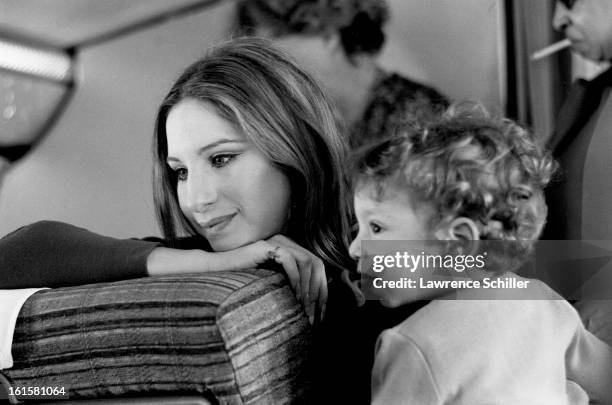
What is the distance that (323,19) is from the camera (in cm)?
136

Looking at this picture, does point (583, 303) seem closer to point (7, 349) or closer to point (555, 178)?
point (555, 178)

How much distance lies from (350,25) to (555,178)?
0.48 meters

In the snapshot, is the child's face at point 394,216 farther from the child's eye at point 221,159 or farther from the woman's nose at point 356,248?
the child's eye at point 221,159

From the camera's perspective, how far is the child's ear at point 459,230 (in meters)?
0.96

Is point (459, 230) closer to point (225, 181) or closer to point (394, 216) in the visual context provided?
point (394, 216)

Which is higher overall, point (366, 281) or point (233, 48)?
point (233, 48)

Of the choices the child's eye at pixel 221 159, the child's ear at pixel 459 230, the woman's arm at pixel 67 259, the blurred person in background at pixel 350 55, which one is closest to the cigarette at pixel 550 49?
the blurred person in background at pixel 350 55

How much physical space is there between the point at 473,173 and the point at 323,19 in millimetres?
552

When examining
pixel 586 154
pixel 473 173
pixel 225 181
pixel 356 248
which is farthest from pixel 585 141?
pixel 225 181

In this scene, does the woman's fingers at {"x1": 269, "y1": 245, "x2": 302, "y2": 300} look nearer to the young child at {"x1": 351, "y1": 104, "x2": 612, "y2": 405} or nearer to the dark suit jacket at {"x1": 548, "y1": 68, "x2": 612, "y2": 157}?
the young child at {"x1": 351, "y1": 104, "x2": 612, "y2": 405}

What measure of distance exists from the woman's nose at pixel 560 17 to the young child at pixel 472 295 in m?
0.33

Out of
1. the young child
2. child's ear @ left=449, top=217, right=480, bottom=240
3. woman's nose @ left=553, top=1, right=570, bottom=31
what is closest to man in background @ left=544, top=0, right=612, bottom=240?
woman's nose @ left=553, top=1, right=570, bottom=31

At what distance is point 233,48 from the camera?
49.8 inches

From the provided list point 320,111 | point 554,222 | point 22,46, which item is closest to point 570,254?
point 554,222
